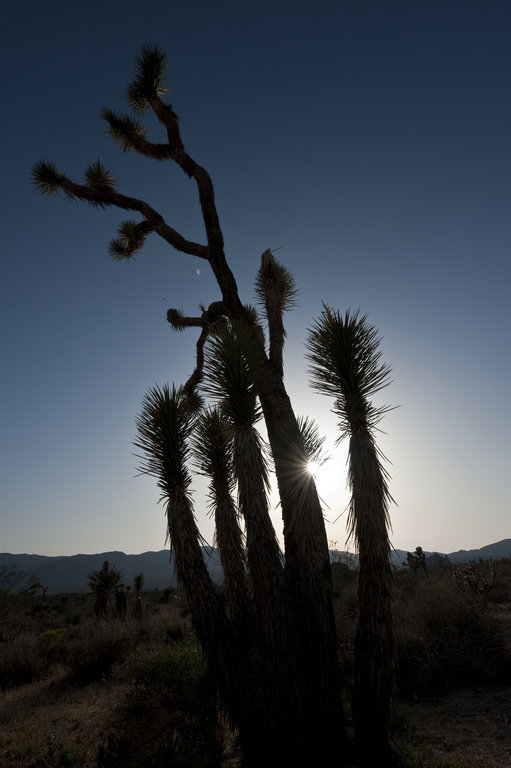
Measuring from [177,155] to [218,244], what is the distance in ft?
7.29

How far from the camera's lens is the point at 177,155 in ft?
27.1

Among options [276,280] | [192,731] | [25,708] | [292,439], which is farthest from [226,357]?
[25,708]

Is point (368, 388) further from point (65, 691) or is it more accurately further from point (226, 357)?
point (65, 691)

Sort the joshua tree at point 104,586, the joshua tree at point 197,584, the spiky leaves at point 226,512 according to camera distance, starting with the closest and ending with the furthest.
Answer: the joshua tree at point 197,584, the spiky leaves at point 226,512, the joshua tree at point 104,586

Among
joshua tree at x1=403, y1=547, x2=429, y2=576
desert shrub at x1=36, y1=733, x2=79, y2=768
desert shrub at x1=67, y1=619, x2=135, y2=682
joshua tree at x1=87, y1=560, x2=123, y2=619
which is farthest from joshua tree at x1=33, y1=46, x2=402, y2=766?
joshua tree at x1=403, y1=547, x2=429, y2=576

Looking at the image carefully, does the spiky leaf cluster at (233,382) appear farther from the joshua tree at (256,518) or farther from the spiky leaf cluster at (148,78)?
the spiky leaf cluster at (148,78)

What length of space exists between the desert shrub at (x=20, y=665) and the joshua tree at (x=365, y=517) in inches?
348

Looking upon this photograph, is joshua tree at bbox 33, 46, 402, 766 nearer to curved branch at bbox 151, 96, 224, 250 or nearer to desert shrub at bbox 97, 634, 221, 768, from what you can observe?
curved branch at bbox 151, 96, 224, 250

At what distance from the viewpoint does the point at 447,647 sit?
296 inches

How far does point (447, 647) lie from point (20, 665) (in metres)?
9.29

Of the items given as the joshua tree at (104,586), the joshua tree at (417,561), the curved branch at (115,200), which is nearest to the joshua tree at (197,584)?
the curved branch at (115,200)

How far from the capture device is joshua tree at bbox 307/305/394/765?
462 cm

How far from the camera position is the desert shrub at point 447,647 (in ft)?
23.1

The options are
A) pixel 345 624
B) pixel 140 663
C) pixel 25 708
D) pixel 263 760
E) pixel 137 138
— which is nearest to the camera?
pixel 263 760
